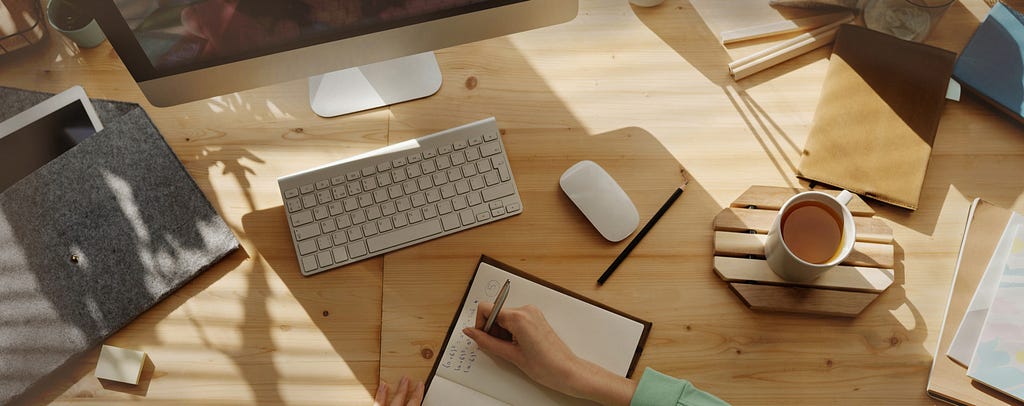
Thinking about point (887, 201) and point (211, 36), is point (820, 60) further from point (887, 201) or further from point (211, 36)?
point (211, 36)

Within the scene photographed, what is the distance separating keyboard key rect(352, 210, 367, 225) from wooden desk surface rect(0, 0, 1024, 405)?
0.18ft

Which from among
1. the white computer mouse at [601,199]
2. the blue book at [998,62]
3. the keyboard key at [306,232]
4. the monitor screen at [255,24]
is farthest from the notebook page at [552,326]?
the blue book at [998,62]

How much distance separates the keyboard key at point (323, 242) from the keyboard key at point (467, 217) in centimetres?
16

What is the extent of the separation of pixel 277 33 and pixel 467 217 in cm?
31

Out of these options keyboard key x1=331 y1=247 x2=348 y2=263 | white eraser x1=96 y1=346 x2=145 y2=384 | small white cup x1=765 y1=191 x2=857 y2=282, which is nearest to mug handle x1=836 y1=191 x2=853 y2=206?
small white cup x1=765 y1=191 x2=857 y2=282

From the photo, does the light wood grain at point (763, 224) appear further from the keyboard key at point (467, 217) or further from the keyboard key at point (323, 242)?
the keyboard key at point (323, 242)

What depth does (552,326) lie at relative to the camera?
0.79 m

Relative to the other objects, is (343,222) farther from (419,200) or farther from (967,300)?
(967,300)

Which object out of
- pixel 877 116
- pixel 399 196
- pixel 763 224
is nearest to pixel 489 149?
pixel 399 196

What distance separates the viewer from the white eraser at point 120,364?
78cm

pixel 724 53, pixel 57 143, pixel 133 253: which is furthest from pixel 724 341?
pixel 57 143

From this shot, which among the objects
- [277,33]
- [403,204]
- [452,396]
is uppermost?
[277,33]

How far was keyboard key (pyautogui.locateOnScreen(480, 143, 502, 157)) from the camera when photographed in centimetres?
86

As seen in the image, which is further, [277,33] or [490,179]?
[490,179]
